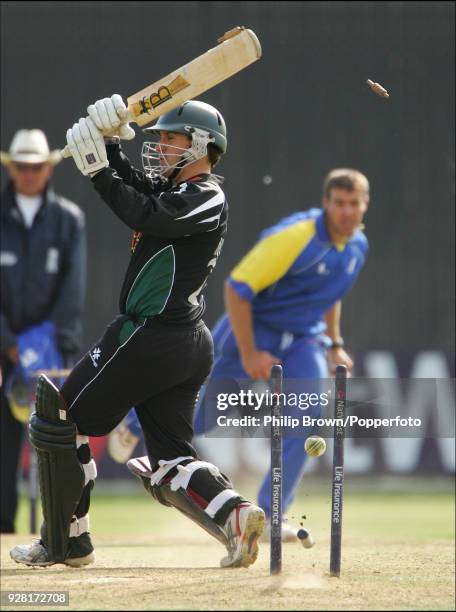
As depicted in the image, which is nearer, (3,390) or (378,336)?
(3,390)

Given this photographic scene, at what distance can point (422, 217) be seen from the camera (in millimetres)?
11805

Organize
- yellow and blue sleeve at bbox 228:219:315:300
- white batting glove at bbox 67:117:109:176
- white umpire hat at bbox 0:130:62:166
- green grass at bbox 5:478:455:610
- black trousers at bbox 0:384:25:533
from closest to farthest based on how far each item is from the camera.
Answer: green grass at bbox 5:478:455:610 < white batting glove at bbox 67:117:109:176 < yellow and blue sleeve at bbox 228:219:315:300 < black trousers at bbox 0:384:25:533 < white umpire hat at bbox 0:130:62:166

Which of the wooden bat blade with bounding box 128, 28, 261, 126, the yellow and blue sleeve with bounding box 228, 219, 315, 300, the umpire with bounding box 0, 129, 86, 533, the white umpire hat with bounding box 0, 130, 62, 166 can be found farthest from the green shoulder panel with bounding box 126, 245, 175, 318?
the white umpire hat with bounding box 0, 130, 62, 166

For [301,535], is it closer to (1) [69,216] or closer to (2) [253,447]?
(1) [69,216]

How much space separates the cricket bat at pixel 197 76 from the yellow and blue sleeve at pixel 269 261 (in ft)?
7.47

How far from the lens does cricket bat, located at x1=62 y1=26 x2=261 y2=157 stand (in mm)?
5320

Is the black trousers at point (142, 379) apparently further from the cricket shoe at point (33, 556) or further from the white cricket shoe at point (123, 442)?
the white cricket shoe at point (123, 442)

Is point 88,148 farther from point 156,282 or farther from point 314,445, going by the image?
point 314,445

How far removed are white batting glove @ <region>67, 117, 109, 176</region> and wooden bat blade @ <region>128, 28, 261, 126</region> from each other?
217mm

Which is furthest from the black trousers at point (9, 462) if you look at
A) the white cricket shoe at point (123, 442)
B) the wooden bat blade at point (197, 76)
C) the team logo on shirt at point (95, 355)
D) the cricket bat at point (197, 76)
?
the wooden bat blade at point (197, 76)

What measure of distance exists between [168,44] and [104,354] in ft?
21.8

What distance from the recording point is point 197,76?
5355 millimetres

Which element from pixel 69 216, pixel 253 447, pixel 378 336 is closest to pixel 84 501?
pixel 69 216
